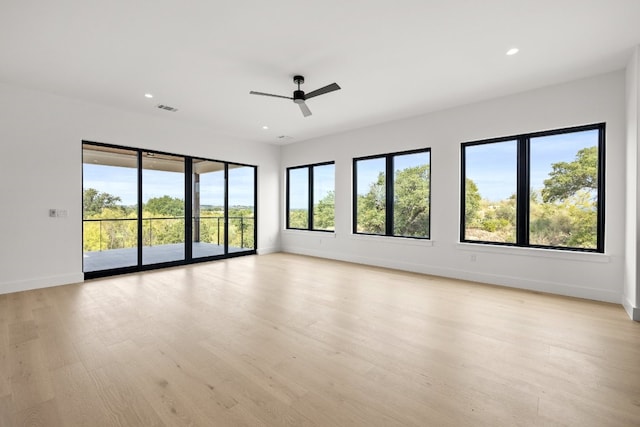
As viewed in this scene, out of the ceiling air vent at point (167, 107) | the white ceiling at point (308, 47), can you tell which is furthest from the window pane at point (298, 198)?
the ceiling air vent at point (167, 107)

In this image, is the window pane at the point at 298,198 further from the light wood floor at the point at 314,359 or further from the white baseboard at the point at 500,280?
the light wood floor at the point at 314,359

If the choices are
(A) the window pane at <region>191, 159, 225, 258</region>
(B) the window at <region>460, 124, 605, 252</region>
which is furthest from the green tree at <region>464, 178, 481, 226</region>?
(A) the window pane at <region>191, 159, 225, 258</region>

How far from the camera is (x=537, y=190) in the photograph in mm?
4402

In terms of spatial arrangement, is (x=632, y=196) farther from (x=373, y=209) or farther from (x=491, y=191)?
(x=373, y=209)

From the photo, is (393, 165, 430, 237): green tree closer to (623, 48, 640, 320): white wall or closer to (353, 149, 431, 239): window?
(353, 149, 431, 239): window

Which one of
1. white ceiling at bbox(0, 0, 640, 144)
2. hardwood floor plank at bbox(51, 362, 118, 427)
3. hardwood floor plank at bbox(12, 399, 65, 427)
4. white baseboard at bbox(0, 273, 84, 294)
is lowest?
hardwood floor plank at bbox(12, 399, 65, 427)

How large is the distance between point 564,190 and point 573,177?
0.20 meters

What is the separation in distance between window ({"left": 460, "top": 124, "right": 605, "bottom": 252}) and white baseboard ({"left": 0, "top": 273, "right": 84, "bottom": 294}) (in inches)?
252

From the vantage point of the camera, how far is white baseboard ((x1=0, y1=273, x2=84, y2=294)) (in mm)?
4148

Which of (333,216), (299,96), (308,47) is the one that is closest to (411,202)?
(333,216)

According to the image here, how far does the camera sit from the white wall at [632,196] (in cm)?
320

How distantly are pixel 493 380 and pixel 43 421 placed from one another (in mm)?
2828

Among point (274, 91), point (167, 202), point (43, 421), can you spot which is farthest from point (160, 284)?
point (274, 91)

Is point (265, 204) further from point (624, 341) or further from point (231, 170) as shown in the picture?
point (624, 341)
